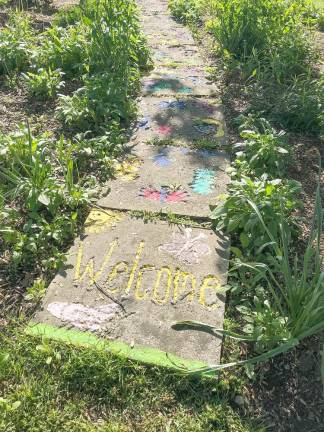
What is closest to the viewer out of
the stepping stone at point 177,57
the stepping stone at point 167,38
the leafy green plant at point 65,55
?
the leafy green plant at point 65,55

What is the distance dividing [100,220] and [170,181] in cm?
68

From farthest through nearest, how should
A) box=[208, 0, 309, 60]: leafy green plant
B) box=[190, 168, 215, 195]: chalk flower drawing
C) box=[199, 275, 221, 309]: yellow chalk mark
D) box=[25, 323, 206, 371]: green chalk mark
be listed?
box=[208, 0, 309, 60]: leafy green plant
box=[190, 168, 215, 195]: chalk flower drawing
box=[199, 275, 221, 309]: yellow chalk mark
box=[25, 323, 206, 371]: green chalk mark

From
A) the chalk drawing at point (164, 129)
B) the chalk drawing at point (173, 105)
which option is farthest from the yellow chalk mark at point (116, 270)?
the chalk drawing at point (173, 105)

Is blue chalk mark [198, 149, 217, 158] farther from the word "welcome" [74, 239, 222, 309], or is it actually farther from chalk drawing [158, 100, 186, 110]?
the word "welcome" [74, 239, 222, 309]

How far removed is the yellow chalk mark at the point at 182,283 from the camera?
2214mm

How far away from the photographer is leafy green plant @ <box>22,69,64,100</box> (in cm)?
399

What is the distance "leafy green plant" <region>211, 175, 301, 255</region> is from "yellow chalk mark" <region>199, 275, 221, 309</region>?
211 mm

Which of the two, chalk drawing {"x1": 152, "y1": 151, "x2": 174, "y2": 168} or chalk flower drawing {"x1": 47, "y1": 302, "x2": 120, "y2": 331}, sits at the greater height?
chalk drawing {"x1": 152, "y1": 151, "x2": 174, "y2": 168}

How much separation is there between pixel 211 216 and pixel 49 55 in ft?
9.67

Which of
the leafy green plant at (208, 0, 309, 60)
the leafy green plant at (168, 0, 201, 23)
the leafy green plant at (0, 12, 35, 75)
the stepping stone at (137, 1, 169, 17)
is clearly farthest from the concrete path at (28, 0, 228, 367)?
the stepping stone at (137, 1, 169, 17)

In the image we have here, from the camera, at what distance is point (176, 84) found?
453cm

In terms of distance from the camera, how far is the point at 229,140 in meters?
3.59

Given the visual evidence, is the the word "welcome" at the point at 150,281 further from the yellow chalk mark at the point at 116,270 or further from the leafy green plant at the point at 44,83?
the leafy green plant at the point at 44,83

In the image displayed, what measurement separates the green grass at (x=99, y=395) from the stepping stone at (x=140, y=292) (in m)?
0.09
